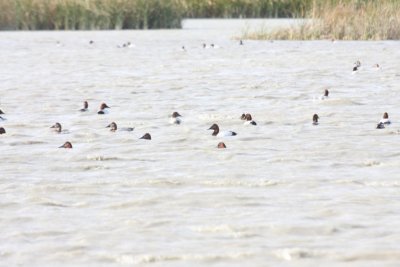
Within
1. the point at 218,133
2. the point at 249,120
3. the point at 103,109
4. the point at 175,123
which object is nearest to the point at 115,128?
the point at 175,123

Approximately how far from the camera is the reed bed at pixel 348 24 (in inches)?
1047

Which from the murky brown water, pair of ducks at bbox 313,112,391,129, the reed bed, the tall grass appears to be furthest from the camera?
the tall grass

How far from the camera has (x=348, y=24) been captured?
2753cm

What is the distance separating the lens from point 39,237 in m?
6.20

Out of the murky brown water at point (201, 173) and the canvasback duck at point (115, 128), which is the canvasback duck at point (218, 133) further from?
the canvasback duck at point (115, 128)

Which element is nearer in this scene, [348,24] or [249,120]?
[249,120]

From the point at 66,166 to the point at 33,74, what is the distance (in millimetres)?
10023

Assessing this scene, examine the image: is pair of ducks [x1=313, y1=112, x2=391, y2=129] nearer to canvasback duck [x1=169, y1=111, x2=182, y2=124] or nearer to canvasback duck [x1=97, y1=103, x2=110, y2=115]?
canvasback duck [x1=169, y1=111, x2=182, y2=124]

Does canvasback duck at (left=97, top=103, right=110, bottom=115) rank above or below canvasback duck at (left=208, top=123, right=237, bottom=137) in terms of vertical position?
below

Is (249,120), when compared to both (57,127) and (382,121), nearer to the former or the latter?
(382,121)

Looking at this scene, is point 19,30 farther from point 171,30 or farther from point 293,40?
point 293,40

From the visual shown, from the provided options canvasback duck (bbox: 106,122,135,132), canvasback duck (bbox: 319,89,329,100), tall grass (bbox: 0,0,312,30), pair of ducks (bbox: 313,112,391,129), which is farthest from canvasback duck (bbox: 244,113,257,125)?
tall grass (bbox: 0,0,312,30)

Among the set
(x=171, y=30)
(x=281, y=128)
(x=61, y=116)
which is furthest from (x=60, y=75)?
(x=171, y=30)

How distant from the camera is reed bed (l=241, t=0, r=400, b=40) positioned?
26.6 m
